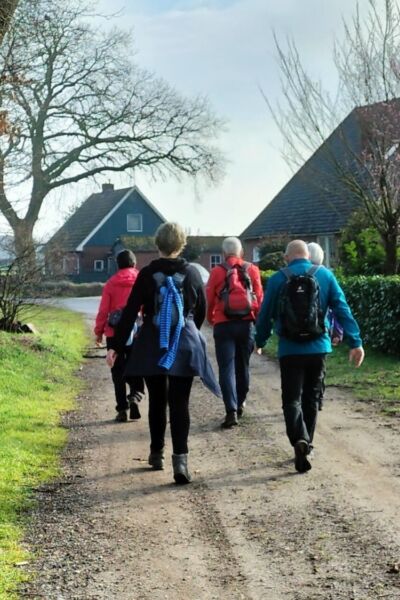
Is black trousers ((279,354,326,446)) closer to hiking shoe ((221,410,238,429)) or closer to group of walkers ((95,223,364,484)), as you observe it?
group of walkers ((95,223,364,484))

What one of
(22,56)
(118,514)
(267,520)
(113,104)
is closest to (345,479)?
(267,520)

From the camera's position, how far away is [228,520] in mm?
6277

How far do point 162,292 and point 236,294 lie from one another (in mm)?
2524

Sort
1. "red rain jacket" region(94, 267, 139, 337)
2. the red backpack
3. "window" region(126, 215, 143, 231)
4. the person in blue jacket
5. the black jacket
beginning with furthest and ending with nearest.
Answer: "window" region(126, 215, 143, 231) → "red rain jacket" region(94, 267, 139, 337) → the red backpack → the person in blue jacket → the black jacket

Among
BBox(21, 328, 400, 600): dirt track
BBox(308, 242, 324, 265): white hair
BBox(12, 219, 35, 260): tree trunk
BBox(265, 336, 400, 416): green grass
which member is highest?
BBox(12, 219, 35, 260): tree trunk

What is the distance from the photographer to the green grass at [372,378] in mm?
11538

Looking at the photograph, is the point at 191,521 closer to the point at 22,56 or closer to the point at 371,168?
the point at 22,56

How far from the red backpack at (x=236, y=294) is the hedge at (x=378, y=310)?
5742 millimetres

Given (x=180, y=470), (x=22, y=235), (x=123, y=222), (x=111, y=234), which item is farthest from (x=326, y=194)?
(x=123, y=222)

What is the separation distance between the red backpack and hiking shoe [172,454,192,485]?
9.21ft

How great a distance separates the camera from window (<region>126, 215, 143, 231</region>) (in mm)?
70537

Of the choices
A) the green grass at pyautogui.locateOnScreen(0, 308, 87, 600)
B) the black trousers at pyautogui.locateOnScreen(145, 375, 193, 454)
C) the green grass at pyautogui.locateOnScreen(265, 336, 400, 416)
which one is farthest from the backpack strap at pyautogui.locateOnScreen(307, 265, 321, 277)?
the green grass at pyautogui.locateOnScreen(265, 336, 400, 416)

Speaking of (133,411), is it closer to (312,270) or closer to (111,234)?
(312,270)

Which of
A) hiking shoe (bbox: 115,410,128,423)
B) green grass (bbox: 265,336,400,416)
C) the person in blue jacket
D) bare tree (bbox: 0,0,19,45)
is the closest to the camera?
the person in blue jacket
